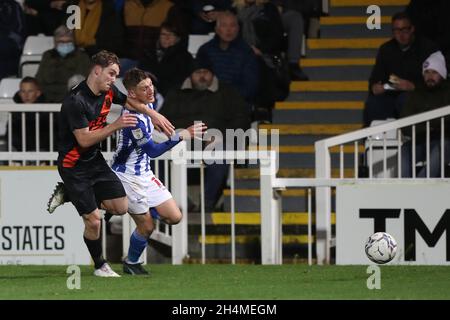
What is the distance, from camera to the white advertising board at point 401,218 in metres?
15.5

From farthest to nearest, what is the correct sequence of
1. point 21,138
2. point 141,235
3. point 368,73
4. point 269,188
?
point 368,73
point 21,138
point 269,188
point 141,235

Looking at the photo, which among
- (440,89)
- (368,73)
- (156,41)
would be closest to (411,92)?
(440,89)

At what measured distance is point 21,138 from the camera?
56.9ft

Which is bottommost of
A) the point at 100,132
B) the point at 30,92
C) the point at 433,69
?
the point at 100,132

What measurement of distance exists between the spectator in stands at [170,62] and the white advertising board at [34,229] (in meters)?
3.60

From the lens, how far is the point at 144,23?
2002 centimetres

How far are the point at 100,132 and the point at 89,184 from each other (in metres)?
0.65

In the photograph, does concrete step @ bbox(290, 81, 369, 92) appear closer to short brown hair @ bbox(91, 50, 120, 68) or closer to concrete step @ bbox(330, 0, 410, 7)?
concrete step @ bbox(330, 0, 410, 7)

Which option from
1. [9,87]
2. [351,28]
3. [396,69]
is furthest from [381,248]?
[9,87]

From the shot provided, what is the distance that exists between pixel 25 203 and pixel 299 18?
542 centimetres

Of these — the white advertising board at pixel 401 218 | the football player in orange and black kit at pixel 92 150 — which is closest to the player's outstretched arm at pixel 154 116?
the football player in orange and black kit at pixel 92 150

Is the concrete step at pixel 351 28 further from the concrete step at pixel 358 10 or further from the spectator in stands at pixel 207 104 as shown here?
the spectator in stands at pixel 207 104

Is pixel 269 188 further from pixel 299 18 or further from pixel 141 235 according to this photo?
pixel 299 18

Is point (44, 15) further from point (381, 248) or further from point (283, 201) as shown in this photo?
point (381, 248)
